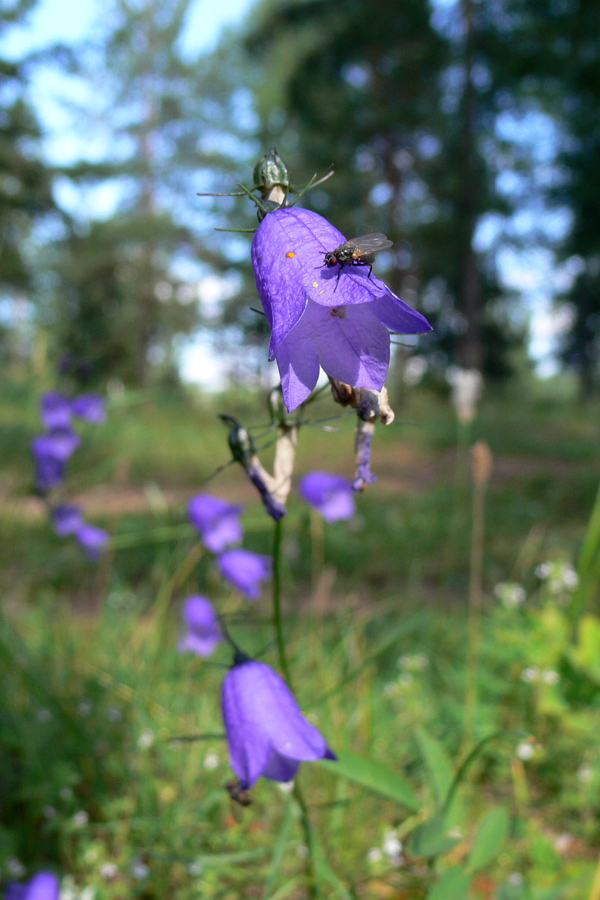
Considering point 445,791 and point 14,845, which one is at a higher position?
point 445,791

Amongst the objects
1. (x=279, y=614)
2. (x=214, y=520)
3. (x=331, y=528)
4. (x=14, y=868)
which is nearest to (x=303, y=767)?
(x=14, y=868)

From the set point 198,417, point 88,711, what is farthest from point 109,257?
point 88,711

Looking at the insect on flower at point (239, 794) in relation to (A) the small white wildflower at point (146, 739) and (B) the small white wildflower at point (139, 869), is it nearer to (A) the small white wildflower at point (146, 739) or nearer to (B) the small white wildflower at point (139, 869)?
(B) the small white wildflower at point (139, 869)

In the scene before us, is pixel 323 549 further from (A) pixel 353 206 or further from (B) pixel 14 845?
(A) pixel 353 206

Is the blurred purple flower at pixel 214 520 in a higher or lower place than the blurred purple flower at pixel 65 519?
higher

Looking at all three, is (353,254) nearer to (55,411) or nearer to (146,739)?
(146,739)

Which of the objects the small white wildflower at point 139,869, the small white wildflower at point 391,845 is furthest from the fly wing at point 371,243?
the small white wildflower at point 139,869

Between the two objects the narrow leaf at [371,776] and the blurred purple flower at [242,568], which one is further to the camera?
the blurred purple flower at [242,568]
